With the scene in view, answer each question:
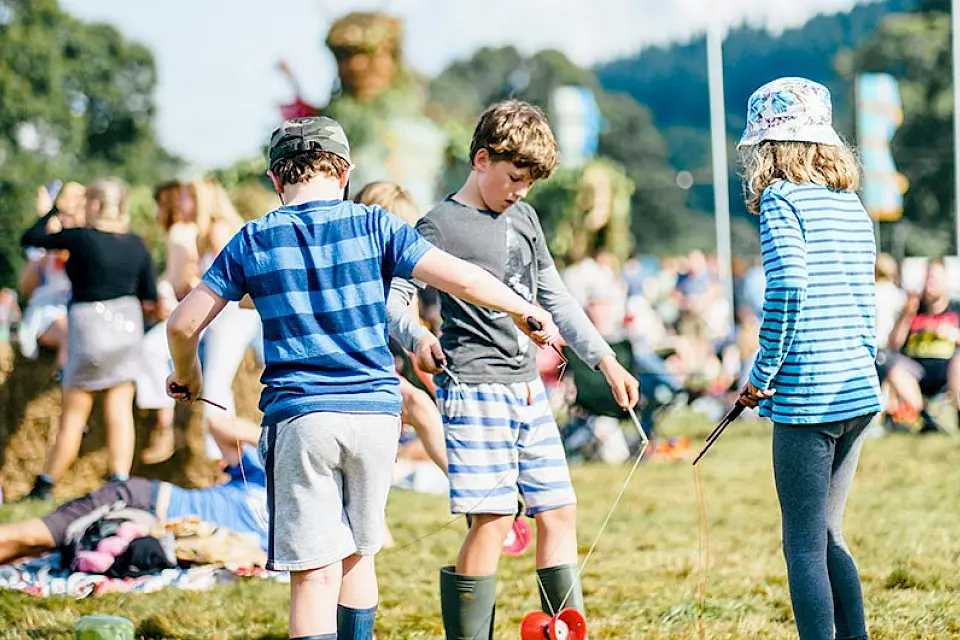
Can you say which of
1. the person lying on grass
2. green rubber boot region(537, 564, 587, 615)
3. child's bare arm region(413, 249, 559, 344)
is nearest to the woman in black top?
the person lying on grass

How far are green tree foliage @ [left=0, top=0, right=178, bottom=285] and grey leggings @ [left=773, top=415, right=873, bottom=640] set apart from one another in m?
38.7

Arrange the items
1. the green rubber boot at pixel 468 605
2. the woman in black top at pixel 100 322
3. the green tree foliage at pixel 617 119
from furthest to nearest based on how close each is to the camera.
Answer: the green tree foliage at pixel 617 119, the woman in black top at pixel 100 322, the green rubber boot at pixel 468 605

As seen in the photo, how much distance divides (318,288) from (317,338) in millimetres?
126

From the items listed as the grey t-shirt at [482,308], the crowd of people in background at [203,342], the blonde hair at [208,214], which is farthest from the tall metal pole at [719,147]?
the grey t-shirt at [482,308]

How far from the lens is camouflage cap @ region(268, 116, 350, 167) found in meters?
3.29

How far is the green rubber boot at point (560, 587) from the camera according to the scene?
13.0 ft

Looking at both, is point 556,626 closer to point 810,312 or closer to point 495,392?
point 495,392

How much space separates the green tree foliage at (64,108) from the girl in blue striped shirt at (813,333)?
38686 mm

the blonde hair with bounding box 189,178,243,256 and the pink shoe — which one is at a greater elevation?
the blonde hair with bounding box 189,178,243,256

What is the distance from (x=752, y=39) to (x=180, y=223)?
49978mm

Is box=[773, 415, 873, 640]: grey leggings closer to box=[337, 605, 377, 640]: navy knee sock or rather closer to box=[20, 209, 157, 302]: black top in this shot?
box=[337, 605, 377, 640]: navy knee sock

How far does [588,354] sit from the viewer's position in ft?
13.3

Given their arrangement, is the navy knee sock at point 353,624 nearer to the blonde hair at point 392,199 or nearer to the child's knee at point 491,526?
the child's knee at point 491,526

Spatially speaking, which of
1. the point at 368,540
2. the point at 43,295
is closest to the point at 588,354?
the point at 368,540
